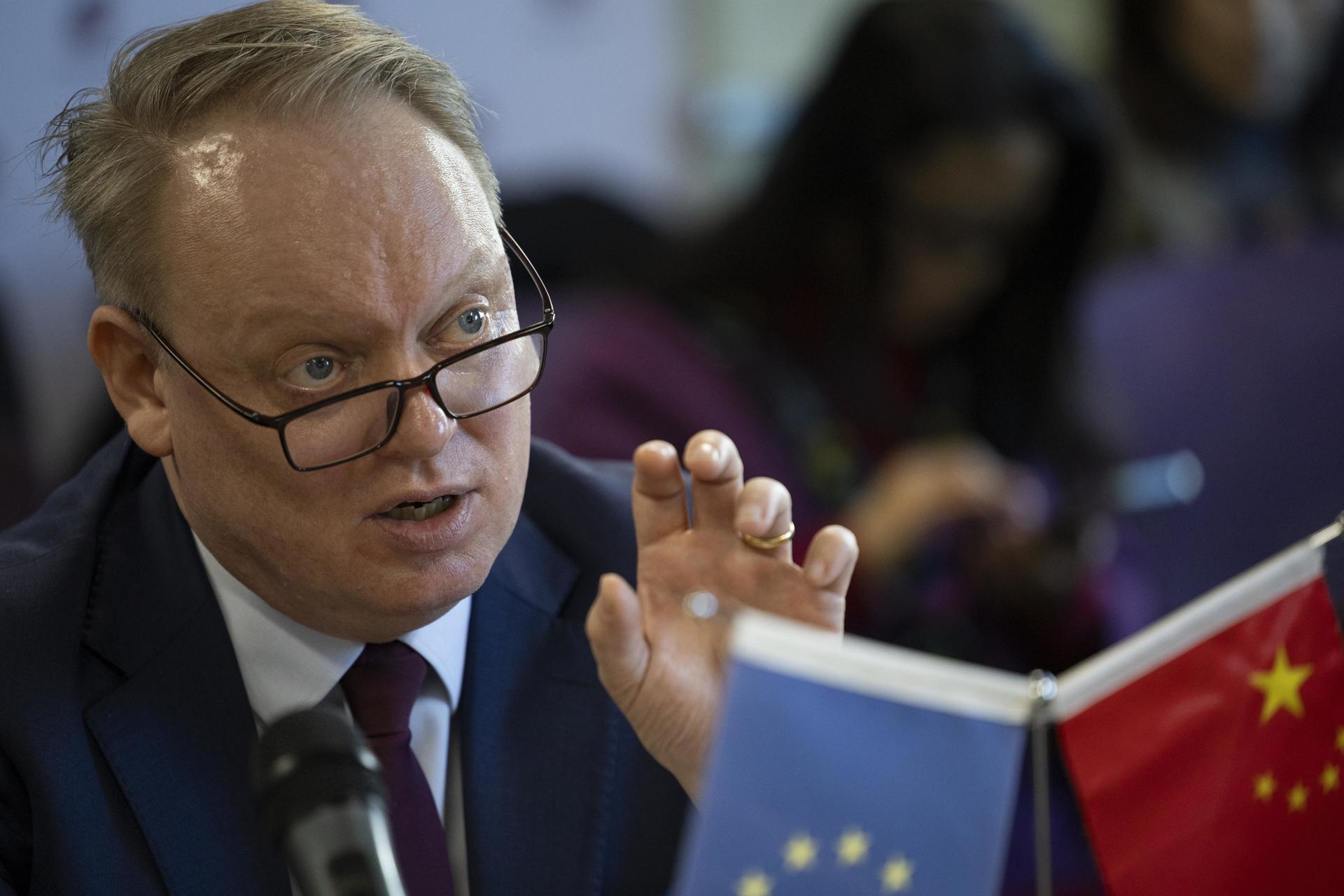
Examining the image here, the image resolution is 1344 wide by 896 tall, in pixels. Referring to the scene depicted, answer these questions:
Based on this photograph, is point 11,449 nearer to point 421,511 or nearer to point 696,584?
point 421,511

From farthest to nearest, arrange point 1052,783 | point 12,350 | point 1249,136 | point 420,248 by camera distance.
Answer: point 1249,136
point 12,350
point 1052,783
point 420,248

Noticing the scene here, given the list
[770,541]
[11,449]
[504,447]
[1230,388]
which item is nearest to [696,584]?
[770,541]

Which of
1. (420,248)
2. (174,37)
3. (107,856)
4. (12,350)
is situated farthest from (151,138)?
(12,350)

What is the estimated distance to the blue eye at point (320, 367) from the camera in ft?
3.59

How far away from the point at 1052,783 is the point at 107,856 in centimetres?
141

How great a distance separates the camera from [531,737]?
1.29 m

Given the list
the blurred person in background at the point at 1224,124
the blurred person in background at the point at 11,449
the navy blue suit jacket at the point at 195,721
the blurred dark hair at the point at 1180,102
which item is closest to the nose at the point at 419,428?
the navy blue suit jacket at the point at 195,721

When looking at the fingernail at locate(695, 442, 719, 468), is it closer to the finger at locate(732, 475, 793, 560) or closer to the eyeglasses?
the finger at locate(732, 475, 793, 560)

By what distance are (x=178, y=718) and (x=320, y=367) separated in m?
0.33

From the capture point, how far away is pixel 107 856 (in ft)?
3.71

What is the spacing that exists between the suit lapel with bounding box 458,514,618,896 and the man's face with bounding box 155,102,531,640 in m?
0.15

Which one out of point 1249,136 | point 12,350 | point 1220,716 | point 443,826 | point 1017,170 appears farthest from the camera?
point 1249,136

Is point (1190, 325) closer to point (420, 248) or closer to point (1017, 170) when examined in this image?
point (1017, 170)

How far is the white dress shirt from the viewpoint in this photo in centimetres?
122
